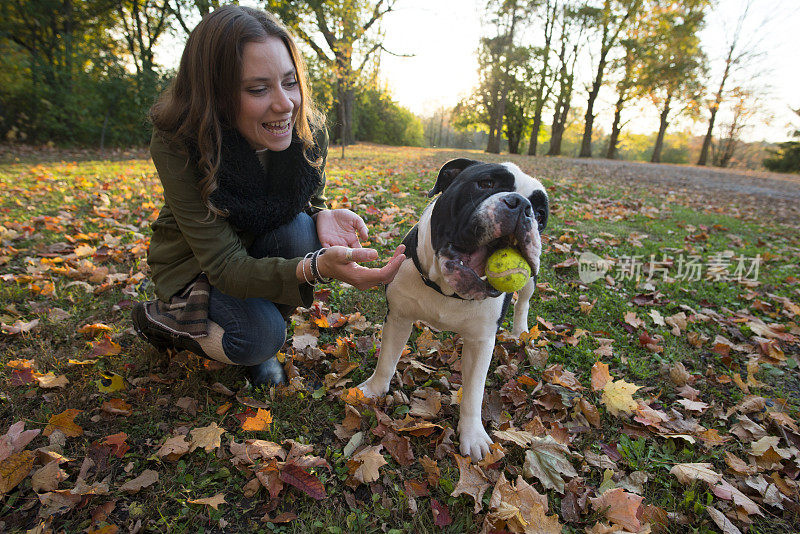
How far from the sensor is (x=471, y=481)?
1.70 meters

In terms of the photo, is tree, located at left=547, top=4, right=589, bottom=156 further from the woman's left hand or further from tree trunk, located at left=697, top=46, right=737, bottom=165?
the woman's left hand

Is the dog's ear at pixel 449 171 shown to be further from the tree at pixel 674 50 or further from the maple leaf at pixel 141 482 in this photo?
the tree at pixel 674 50

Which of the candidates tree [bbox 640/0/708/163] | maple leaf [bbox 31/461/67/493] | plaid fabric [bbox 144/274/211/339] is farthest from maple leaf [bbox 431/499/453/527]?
tree [bbox 640/0/708/163]

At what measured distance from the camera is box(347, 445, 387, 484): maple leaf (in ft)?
5.56

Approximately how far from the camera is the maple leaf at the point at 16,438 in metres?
1.62

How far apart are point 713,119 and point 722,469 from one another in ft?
100

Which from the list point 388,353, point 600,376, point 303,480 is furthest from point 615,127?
point 303,480

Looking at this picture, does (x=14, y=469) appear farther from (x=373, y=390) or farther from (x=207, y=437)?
(x=373, y=390)

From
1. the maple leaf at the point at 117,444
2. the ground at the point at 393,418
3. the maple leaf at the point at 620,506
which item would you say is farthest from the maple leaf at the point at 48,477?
the maple leaf at the point at 620,506

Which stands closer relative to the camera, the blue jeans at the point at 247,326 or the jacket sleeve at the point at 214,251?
the jacket sleeve at the point at 214,251

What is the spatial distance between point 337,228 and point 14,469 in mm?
1722

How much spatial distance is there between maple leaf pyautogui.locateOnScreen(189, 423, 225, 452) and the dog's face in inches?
47.9

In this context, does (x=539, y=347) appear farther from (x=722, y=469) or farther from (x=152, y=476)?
(x=152, y=476)

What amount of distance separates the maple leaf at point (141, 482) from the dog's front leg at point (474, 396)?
129cm
